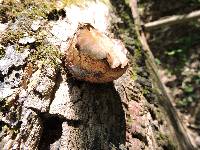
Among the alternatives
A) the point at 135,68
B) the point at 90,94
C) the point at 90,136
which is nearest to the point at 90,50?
the point at 90,94

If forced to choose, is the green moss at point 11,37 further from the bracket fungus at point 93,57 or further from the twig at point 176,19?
the twig at point 176,19

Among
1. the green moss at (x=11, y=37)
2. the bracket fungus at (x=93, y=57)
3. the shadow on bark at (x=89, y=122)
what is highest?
the green moss at (x=11, y=37)

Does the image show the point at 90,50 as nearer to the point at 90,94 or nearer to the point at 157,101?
the point at 90,94

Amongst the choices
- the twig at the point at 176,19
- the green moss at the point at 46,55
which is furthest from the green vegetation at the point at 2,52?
the twig at the point at 176,19

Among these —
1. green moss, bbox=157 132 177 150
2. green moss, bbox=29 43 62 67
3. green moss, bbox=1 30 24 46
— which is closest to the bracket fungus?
green moss, bbox=29 43 62 67

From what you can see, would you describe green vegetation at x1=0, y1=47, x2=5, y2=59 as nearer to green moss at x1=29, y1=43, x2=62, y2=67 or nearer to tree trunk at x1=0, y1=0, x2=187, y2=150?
tree trunk at x1=0, y1=0, x2=187, y2=150

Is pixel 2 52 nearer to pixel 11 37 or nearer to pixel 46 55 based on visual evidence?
pixel 11 37

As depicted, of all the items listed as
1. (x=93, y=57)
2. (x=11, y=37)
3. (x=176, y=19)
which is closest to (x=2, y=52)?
(x=11, y=37)
